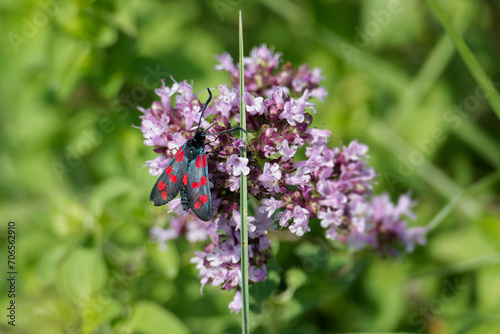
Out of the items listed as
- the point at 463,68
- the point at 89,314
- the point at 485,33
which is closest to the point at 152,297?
the point at 89,314

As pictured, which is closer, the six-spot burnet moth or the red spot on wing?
the six-spot burnet moth

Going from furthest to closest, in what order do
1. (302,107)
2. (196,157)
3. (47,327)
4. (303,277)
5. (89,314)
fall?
(47,327) < (89,314) < (303,277) < (302,107) < (196,157)

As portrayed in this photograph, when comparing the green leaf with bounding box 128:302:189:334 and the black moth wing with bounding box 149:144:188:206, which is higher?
the black moth wing with bounding box 149:144:188:206

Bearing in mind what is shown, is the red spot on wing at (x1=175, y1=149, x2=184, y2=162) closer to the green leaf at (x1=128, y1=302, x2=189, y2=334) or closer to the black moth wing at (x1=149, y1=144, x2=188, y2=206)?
the black moth wing at (x1=149, y1=144, x2=188, y2=206)

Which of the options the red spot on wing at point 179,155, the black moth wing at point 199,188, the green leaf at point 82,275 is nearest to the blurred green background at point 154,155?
the green leaf at point 82,275

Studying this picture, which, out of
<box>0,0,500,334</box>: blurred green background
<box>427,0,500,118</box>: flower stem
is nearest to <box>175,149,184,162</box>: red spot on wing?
<box>0,0,500,334</box>: blurred green background

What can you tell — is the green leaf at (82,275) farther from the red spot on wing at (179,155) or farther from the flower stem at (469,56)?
the flower stem at (469,56)

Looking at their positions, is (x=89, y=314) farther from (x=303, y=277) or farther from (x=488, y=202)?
(x=488, y=202)
